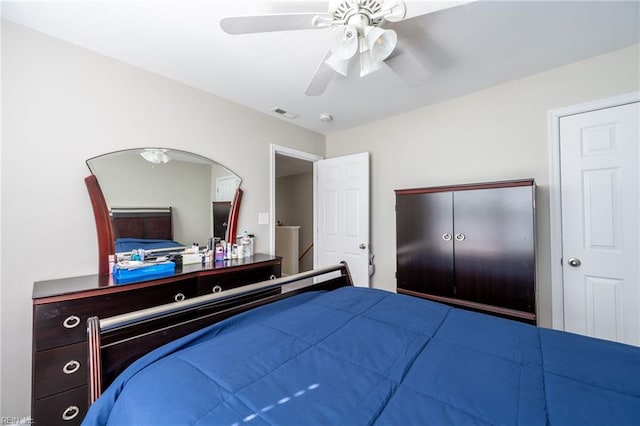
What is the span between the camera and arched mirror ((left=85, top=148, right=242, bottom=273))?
1831 millimetres

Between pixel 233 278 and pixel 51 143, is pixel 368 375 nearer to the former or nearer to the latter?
pixel 233 278

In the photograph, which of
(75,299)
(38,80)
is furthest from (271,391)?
(38,80)

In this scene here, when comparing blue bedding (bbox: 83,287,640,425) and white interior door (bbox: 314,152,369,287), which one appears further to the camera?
white interior door (bbox: 314,152,369,287)

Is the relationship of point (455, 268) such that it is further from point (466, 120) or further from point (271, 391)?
point (271, 391)

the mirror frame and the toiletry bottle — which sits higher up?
the mirror frame

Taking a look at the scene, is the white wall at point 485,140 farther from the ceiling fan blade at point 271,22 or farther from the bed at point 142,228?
the bed at point 142,228

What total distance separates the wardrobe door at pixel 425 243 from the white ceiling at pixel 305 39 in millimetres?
1108

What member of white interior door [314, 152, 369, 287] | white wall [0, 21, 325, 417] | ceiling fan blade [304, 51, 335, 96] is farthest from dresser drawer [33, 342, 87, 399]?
white interior door [314, 152, 369, 287]

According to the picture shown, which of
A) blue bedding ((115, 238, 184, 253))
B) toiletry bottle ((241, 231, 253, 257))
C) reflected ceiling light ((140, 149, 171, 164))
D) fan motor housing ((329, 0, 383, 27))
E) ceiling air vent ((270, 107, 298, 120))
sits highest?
ceiling air vent ((270, 107, 298, 120))

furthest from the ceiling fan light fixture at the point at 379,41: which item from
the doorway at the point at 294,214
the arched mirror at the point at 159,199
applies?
the doorway at the point at 294,214

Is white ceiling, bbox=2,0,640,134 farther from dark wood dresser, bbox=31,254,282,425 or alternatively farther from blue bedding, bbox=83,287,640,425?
dark wood dresser, bbox=31,254,282,425

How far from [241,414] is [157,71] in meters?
2.53

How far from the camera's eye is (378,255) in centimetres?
309

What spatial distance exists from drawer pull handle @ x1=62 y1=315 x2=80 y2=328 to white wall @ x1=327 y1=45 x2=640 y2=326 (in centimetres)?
270
